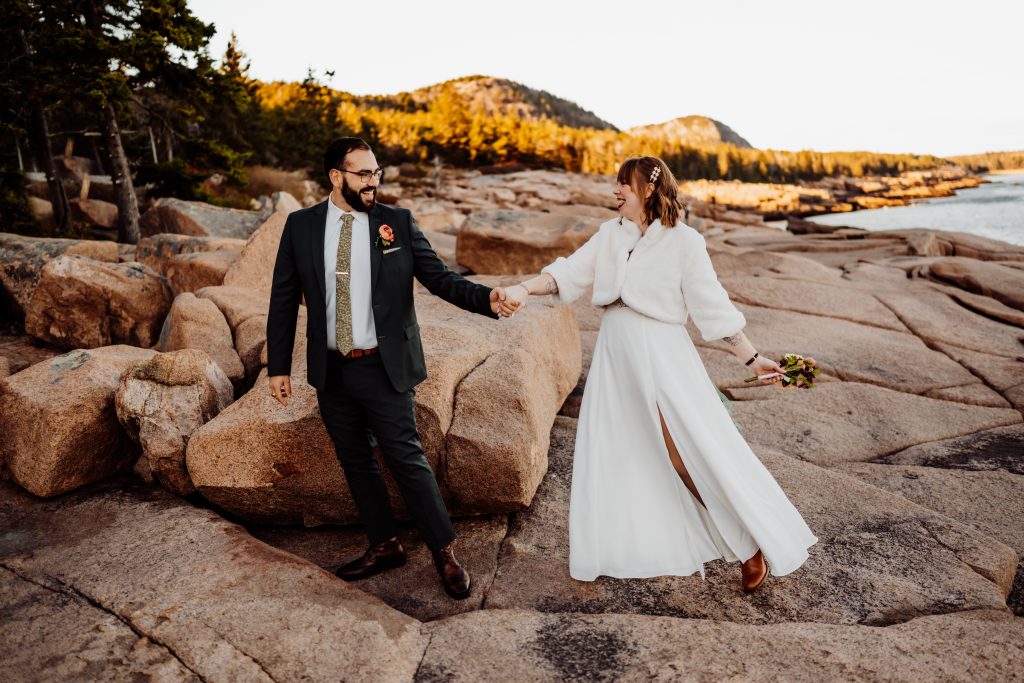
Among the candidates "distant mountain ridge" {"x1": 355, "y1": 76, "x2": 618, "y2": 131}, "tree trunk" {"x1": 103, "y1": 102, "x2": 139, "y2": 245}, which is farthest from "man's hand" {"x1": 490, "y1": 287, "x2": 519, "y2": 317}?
"distant mountain ridge" {"x1": 355, "y1": 76, "x2": 618, "y2": 131}

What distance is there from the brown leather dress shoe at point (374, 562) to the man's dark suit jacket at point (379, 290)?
942mm

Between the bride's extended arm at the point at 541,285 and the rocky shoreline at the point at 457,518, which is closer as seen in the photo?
the rocky shoreline at the point at 457,518

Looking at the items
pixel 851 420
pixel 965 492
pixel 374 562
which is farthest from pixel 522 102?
pixel 374 562

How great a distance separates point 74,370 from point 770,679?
4.65m

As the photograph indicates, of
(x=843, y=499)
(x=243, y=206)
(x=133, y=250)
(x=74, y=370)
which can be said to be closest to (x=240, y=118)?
(x=243, y=206)

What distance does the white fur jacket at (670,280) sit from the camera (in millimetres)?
3203

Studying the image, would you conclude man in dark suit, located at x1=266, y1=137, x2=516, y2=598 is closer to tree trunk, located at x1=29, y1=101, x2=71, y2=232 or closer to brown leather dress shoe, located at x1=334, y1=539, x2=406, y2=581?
brown leather dress shoe, located at x1=334, y1=539, x2=406, y2=581

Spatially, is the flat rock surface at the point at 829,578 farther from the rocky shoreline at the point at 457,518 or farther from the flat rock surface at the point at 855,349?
the flat rock surface at the point at 855,349

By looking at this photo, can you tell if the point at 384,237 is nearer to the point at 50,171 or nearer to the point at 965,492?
the point at 965,492

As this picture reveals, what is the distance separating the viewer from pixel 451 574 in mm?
3309

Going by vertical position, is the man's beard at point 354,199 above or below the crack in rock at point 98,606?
above

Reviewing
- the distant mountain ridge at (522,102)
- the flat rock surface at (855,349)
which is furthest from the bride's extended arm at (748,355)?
the distant mountain ridge at (522,102)

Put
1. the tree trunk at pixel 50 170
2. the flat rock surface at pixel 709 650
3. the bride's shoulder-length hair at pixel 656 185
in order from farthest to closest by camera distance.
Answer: the tree trunk at pixel 50 170, the bride's shoulder-length hair at pixel 656 185, the flat rock surface at pixel 709 650

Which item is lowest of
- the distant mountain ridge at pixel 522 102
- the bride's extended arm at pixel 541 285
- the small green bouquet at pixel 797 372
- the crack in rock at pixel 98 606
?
the crack in rock at pixel 98 606
